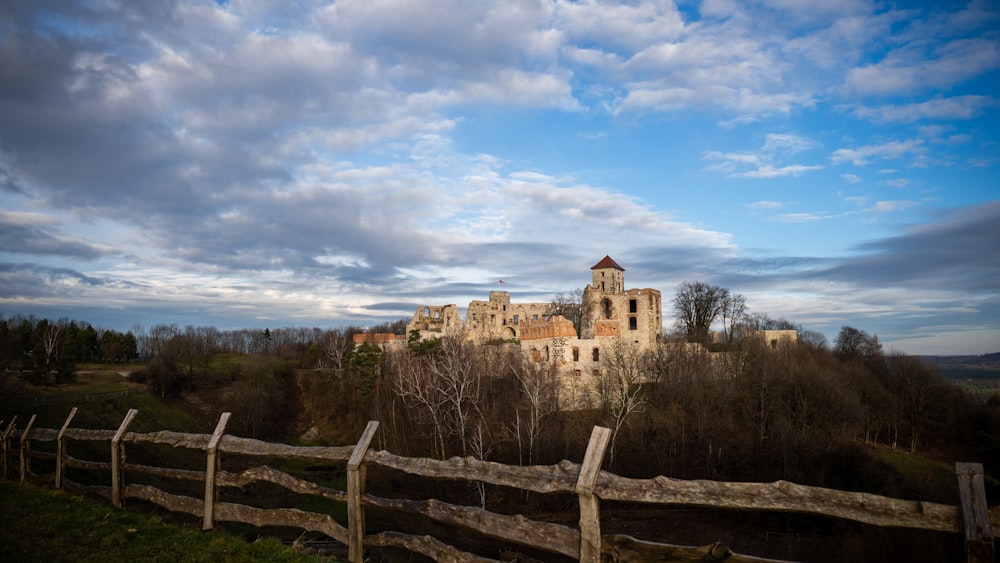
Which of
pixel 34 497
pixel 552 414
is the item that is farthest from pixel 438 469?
pixel 552 414

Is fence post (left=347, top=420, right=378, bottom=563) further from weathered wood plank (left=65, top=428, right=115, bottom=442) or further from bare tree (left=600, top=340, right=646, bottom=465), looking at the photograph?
bare tree (left=600, top=340, right=646, bottom=465)

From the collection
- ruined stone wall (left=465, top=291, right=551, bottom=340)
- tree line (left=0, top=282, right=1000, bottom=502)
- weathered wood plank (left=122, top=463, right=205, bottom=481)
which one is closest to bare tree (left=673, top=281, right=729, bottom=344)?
tree line (left=0, top=282, right=1000, bottom=502)

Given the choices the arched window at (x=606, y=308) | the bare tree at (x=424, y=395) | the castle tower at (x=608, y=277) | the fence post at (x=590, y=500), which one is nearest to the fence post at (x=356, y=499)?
the fence post at (x=590, y=500)

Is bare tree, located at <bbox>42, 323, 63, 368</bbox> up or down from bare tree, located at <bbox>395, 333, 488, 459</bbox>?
up

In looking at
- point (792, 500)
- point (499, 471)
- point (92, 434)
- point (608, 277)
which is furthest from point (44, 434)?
point (608, 277)

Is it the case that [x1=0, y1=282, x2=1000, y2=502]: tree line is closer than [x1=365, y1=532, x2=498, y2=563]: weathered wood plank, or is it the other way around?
[x1=365, y1=532, x2=498, y2=563]: weathered wood plank

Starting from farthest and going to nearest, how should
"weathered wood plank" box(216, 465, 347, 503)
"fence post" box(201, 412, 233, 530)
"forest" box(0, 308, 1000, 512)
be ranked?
"forest" box(0, 308, 1000, 512) < "fence post" box(201, 412, 233, 530) < "weathered wood plank" box(216, 465, 347, 503)

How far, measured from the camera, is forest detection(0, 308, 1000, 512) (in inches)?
1438

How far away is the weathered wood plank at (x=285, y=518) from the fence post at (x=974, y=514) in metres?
6.23

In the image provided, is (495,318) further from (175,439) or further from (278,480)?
(278,480)

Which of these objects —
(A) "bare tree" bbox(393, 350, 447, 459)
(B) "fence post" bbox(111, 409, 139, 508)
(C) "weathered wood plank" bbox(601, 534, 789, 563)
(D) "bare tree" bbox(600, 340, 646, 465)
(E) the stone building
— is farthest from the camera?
(E) the stone building

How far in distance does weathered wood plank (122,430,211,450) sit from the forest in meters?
25.2

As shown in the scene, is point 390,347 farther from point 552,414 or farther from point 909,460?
point 909,460

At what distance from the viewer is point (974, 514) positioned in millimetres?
4105
